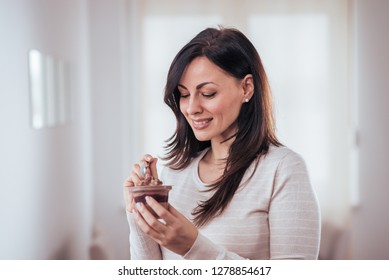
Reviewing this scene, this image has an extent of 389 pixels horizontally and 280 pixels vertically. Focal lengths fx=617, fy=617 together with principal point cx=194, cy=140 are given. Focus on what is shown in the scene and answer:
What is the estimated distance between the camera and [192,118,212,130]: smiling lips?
0.90 meters

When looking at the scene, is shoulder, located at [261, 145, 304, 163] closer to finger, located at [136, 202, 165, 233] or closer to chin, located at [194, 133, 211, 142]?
chin, located at [194, 133, 211, 142]

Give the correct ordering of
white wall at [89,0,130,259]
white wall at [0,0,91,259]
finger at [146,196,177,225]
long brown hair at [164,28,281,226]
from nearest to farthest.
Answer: finger at [146,196,177,225], long brown hair at [164,28,281,226], white wall at [0,0,91,259], white wall at [89,0,130,259]

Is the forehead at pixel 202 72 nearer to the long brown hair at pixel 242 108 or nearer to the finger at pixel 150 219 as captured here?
the long brown hair at pixel 242 108

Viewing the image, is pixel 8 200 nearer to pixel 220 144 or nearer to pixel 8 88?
pixel 8 88

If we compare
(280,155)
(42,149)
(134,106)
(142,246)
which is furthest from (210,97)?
(134,106)

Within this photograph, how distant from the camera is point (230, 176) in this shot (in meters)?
0.89

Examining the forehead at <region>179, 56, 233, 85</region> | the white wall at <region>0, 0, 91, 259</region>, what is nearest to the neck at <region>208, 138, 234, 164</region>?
the forehead at <region>179, 56, 233, 85</region>

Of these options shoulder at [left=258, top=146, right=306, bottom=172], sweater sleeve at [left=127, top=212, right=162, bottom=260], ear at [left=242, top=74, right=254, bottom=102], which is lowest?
sweater sleeve at [left=127, top=212, right=162, bottom=260]

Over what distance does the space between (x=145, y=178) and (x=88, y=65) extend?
122 centimetres

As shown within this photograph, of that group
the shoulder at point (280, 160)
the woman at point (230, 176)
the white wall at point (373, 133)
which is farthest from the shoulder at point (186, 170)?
the white wall at point (373, 133)

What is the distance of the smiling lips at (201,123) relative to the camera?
90 centimetres

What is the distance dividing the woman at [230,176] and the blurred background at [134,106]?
1.56 feet

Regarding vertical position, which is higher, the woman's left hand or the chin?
the chin

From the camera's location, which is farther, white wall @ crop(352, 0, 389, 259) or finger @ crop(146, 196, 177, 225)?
white wall @ crop(352, 0, 389, 259)
